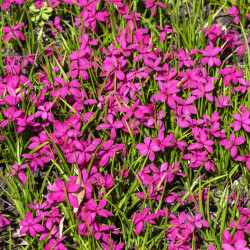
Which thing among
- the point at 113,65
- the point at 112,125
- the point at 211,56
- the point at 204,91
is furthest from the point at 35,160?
the point at 211,56

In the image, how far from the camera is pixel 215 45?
309 centimetres

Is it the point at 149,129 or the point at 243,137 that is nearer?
the point at 243,137

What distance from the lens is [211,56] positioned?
279 centimetres

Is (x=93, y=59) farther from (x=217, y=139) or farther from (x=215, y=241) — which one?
(x=215, y=241)

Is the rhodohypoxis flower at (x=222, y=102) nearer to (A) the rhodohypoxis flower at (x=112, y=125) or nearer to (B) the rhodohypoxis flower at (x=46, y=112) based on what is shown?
(A) the rhodohypoxis flower at (x=112, y=125)

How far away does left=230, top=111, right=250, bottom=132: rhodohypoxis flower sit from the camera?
2420mm

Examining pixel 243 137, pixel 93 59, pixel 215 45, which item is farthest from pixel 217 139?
pixel 93 59

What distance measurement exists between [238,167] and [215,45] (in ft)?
3.60

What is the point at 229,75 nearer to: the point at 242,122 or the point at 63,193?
the point at 242,122

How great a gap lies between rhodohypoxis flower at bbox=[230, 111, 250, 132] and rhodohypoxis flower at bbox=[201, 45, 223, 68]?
50cm

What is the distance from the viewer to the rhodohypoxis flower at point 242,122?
2420 millimetres

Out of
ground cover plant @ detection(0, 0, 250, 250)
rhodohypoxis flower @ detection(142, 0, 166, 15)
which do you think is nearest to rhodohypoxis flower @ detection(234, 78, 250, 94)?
ground cover plant @ detection(0, 0, 250, 250)

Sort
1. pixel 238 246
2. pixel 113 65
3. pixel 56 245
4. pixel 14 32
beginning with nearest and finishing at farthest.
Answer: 1. pixel 238 246
2. pixel 56 245
3. pixel 113 65
4. pixel 14 32

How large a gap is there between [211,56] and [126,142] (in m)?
0.95
